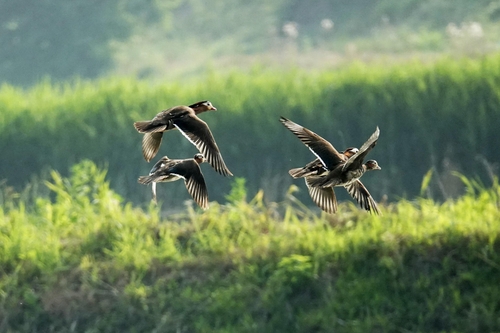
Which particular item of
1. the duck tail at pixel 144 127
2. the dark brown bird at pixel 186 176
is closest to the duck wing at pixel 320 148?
the dark brown bird at pixel 186 176

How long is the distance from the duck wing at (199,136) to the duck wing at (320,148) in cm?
23

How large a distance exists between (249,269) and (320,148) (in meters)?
4.46

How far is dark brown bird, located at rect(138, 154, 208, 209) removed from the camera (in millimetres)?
2734

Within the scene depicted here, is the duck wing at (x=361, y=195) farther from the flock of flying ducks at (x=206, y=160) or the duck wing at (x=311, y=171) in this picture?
the duck wing at (x=311, y=171)

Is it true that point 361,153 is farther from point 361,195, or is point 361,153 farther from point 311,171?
point 361,195

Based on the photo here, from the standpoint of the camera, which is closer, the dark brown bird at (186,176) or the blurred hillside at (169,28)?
the dark brown bird at (186,176)

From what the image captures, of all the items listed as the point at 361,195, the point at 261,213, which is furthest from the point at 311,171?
the point at 261,213

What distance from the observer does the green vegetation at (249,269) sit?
6.68m

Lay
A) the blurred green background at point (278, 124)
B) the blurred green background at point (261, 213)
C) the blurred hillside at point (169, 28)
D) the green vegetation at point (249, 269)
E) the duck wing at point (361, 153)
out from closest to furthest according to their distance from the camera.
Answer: the duck wing at point (361, 153) < the green vegetation at point (249, 269) < the blurred green background at point (261, 213) < the blurred green background at point (278, 124) < the blurred hillside at point (169, 28)

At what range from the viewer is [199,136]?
269 centimetres

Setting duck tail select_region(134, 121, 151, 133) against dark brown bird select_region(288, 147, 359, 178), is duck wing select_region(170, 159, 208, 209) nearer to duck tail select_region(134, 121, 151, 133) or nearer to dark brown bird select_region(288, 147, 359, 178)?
duck tail select_region(134, 121, 151, 133)

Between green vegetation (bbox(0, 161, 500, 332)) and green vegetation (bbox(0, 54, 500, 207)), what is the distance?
223 centimetres

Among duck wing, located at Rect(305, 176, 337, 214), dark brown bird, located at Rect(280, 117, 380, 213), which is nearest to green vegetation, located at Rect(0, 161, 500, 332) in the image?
duck wing, located at Rect(305, 176, 337, 214)

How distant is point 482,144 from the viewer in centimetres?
1020
